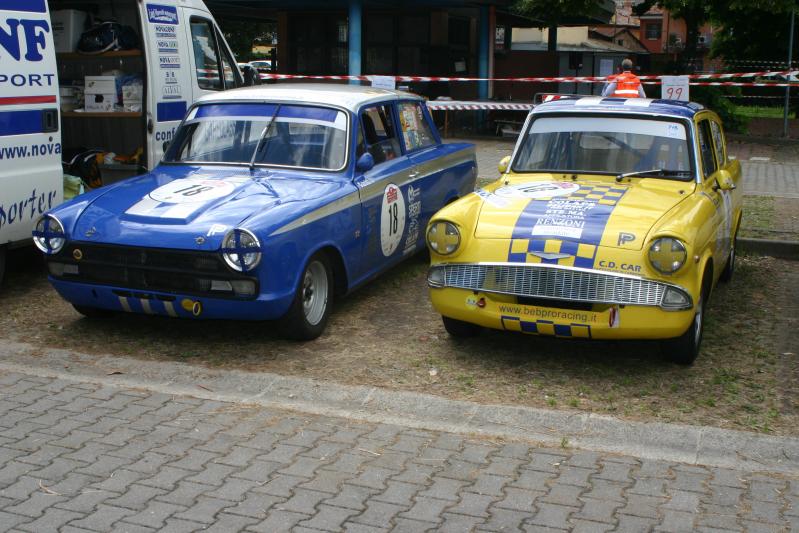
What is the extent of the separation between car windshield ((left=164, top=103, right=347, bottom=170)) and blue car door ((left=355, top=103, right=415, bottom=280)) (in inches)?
9.1

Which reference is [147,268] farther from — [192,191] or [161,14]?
[161,14]

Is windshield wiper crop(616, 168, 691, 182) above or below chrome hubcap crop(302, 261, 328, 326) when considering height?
above

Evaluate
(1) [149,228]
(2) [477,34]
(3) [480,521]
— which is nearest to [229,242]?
(1) [149,228]

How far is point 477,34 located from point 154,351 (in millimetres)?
20253

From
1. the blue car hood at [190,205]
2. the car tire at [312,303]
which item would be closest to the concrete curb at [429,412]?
the car tire at [312,303]

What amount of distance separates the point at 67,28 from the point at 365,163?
422 cm

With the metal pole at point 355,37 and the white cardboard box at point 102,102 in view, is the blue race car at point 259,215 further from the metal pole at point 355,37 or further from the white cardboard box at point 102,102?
the metal pole at point 355,37

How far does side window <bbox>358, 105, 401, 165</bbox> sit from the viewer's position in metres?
7.80

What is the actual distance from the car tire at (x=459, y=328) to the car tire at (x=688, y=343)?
1.29 meters

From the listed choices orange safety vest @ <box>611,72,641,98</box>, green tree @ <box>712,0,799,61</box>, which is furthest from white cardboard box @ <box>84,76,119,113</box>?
green tree @ <box>712,0,799,61</box>

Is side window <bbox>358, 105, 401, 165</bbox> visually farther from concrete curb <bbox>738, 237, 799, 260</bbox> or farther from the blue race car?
concrete curb <bbox>738, 237, 799, 260</bbox>

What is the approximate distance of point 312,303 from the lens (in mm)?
6789

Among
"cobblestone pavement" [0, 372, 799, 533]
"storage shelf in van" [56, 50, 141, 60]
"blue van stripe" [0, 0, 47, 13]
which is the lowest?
"cobblestone pavement" [0, 372, 799, 533]

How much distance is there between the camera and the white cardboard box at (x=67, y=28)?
379 inches
